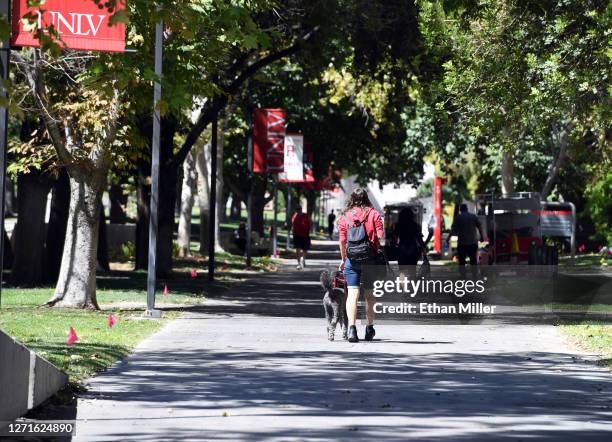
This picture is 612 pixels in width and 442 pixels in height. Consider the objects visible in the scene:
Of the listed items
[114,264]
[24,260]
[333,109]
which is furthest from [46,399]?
[333,109]

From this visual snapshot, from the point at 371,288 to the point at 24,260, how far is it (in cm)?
1197

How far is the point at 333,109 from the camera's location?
1847 inches

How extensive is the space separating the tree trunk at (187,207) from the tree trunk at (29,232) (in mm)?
15698

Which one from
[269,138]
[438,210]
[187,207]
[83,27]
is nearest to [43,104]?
[83,27]

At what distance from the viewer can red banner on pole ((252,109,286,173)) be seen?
121ft

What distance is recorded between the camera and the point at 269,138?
121ft

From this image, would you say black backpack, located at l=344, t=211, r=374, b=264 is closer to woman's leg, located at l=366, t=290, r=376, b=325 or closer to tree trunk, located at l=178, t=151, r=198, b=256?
woman's leg, located at l=366, t=290, r=376, b=325

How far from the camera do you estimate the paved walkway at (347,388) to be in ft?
30.4

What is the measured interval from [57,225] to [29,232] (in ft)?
2.85

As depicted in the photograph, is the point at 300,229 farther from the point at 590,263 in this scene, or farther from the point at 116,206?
the point at 116,206

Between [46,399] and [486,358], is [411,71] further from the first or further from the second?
[46,399]

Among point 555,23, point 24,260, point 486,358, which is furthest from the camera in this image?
point 24,260

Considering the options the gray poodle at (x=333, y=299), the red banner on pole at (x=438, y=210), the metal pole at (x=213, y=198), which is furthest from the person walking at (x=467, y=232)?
the red banner on pole at (x=438, y=210)

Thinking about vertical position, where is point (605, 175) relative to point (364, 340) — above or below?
above
